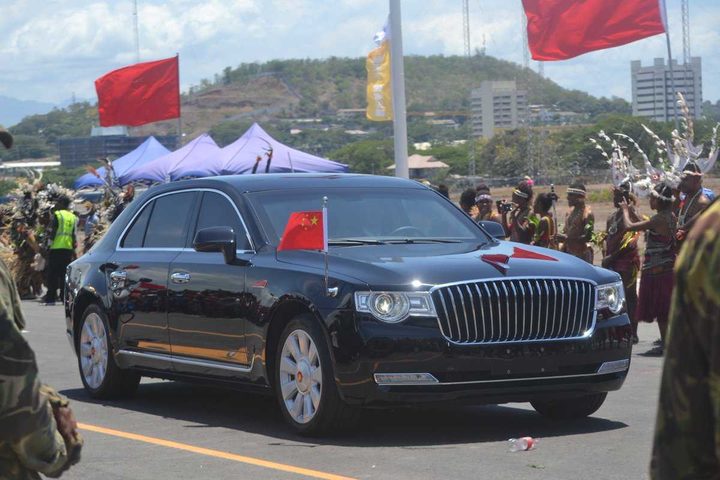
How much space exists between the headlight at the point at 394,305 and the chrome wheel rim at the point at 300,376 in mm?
497

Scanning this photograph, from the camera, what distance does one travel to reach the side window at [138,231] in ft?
36.5

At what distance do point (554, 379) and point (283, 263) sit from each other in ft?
6.39

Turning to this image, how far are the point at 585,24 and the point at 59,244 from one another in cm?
938

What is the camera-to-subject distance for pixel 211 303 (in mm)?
9750

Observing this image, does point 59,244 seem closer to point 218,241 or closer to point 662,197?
point 662,197

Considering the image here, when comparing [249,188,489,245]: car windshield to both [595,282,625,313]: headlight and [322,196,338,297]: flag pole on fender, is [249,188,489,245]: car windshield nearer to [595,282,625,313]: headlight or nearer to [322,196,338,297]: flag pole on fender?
[322,196,338,297]: flag pole on fender

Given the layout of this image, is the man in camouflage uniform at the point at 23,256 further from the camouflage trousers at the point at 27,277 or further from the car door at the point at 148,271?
the car door at the point at 148,271

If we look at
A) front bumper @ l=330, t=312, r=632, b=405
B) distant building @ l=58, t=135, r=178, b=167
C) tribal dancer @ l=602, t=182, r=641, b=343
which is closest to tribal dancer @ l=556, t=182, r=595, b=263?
tribal dancer @ l=602, t=182, r=641, b=343

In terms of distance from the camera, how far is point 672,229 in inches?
542

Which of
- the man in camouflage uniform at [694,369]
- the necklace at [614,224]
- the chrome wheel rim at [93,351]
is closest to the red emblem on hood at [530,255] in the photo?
the chrome wheel rim at [93,351]

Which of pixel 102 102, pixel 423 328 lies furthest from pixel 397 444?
pixel 102 102

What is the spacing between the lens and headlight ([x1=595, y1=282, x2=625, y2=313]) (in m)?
9.05

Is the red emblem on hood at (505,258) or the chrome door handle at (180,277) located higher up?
the red emblem on hood at (505,258)

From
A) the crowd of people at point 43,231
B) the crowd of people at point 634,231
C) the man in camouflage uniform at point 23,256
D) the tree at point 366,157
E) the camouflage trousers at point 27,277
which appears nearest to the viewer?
the crowd of people at point 634,231
